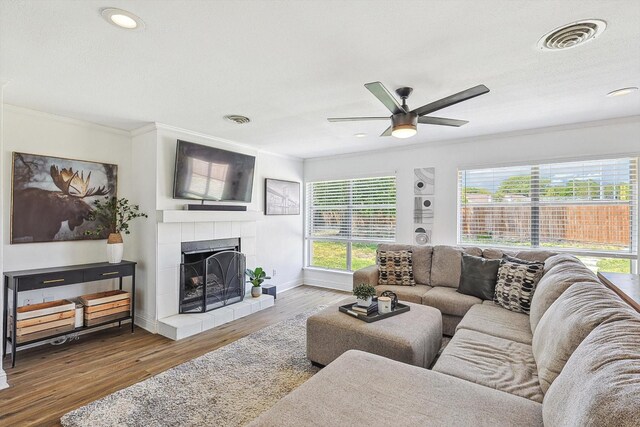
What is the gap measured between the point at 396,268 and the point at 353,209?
1785 mm

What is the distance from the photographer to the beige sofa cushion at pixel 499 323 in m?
2.26

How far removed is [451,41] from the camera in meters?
1.85

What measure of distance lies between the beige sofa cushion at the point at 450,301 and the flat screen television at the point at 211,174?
282 centimetres

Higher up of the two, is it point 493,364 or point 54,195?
point 54,195

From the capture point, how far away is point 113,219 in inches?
141

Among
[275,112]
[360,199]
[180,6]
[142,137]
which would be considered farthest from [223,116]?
[360,199]

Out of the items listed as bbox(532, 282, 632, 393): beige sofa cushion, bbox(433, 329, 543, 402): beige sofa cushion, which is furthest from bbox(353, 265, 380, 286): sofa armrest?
bbox(532, 282, 632, 393): beige sofa cushion

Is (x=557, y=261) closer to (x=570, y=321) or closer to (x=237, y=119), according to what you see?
(x=570, y=321)

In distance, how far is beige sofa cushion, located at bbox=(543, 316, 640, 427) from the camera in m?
0.81

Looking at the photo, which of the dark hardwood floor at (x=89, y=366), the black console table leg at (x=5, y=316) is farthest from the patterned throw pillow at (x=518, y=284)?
the black console table leg at (x=5, y=316)

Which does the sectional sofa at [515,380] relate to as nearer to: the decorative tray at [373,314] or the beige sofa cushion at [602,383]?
the beige sofa cushion at [602,383]

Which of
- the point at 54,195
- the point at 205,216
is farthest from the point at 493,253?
the point at 54,195

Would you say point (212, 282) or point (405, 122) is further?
point (212, 282)

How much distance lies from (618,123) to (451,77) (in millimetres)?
2506
